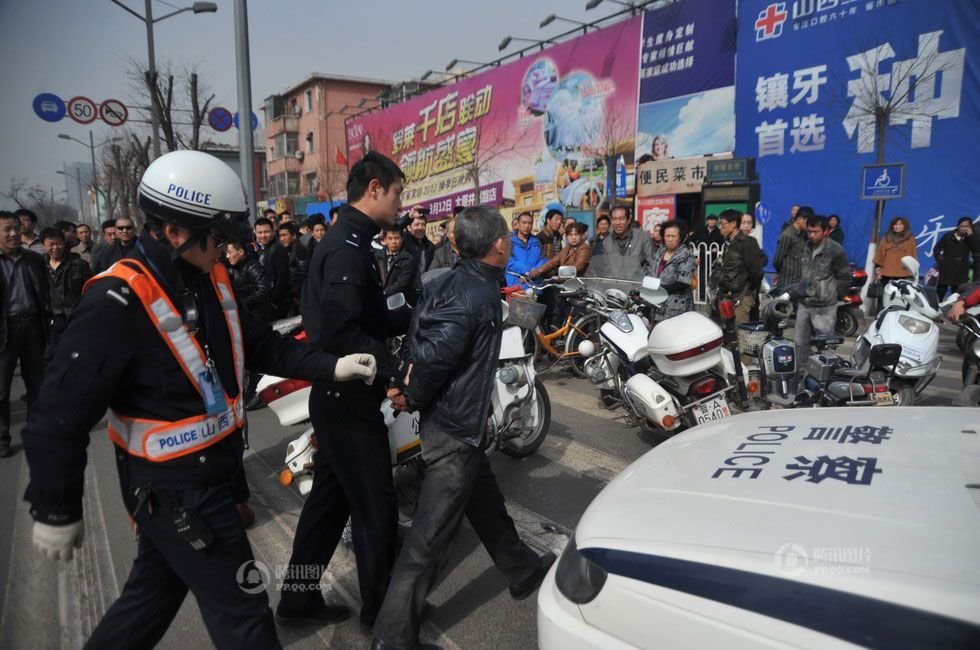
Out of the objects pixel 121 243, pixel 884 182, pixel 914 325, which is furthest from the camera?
pixel 884 182

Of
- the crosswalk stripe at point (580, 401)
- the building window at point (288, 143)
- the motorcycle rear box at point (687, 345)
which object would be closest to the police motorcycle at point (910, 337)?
the motorcycle rear box at point (687, 345)

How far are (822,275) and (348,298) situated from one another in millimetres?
5214

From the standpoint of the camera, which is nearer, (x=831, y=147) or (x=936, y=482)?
(x=936, y=482)

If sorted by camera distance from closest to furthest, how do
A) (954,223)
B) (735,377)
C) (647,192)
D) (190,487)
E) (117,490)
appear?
(190,487) → (117,490) → (735,377) → (954,223) → (647,192)

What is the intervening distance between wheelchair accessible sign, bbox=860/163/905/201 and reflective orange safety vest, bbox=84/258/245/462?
38.4 ft

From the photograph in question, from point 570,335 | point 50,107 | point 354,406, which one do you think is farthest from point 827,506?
point 50,107

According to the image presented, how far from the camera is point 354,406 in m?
2.63

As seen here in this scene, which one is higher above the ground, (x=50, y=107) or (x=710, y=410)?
(x=50, y=107)

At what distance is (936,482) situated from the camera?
5.63 feet

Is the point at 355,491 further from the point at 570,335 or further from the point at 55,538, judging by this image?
the point at 570,335

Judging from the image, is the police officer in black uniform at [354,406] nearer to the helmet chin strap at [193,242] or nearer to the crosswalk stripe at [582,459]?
the helmet chin strap at [193,242]

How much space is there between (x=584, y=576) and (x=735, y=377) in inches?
147

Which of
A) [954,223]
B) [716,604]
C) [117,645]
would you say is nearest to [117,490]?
[117,645]

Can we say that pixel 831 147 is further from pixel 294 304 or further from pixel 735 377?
pixel 294 304
